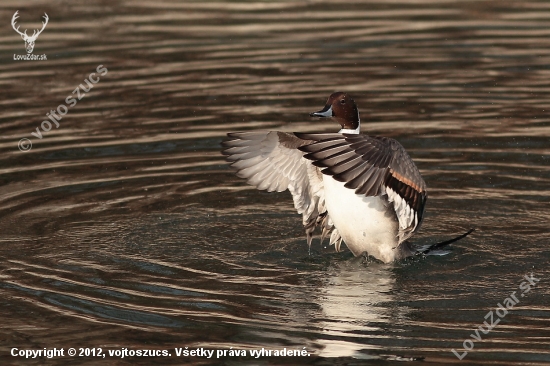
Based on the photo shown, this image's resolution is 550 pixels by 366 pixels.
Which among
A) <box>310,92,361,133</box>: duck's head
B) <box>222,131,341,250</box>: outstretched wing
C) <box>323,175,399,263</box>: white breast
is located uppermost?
<box>310,92,361,133</box>: duck's head

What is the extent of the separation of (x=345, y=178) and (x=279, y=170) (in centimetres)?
127

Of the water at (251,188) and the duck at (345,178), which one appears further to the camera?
the duck at (345,178)

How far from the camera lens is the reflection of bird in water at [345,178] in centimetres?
740

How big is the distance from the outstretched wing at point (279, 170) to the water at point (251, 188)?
1.07ft

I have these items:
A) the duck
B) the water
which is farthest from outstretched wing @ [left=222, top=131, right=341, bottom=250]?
the water

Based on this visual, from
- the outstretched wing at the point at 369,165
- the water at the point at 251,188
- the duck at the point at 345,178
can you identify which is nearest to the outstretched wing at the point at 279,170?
the duck at the point at 345,178

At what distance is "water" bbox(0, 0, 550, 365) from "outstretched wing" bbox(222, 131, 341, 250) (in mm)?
325

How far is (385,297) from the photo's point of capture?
727 centimetres

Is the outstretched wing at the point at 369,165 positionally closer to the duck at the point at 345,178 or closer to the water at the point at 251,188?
the duck at the point at 345,178

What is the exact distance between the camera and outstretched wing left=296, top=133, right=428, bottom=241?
7332mm

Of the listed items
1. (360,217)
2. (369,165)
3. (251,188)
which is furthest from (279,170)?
(251,188)

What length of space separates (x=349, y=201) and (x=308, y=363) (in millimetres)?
2062

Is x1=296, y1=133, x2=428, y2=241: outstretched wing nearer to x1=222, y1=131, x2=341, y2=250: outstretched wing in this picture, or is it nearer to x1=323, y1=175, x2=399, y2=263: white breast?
x1=323, y1=175, x2=399, y2=263: white breast

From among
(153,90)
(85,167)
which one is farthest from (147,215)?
(153,90)
